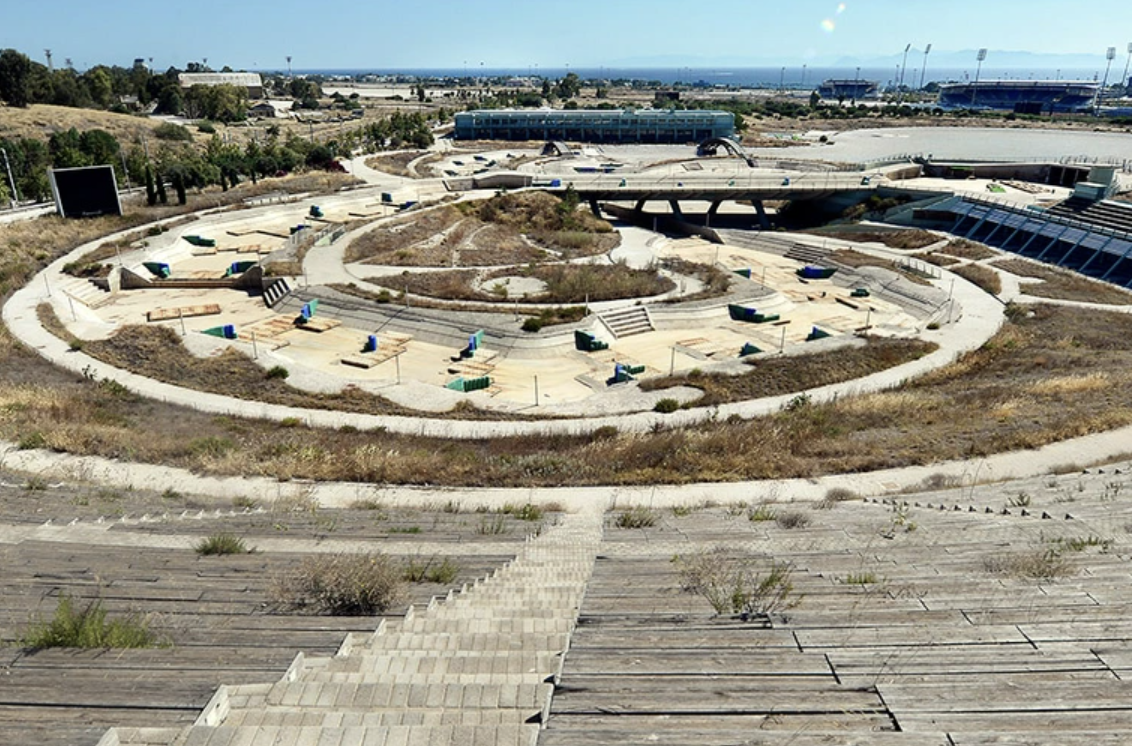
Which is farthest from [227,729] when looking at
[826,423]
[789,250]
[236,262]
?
[789,250]

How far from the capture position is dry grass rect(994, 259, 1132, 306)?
45906mm

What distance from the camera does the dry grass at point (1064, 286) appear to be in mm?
45906

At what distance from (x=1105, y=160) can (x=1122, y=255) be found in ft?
225

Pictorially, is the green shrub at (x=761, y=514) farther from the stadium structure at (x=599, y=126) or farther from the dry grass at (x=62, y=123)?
the stadium structure at (x=599, y=126)

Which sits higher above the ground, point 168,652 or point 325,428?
point 168,652

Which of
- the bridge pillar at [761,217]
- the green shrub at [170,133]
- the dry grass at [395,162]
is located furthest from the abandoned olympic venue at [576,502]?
the green shrub at [170,133]

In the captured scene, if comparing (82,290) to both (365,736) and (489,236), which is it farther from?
(365,736)

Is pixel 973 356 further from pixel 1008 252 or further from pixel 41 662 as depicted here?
pixel 41 662

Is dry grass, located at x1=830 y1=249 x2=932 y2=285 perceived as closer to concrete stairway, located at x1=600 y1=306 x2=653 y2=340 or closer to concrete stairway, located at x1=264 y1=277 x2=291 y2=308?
concrete stairway, located at x1=600 y1=306 x2=653 y2=340

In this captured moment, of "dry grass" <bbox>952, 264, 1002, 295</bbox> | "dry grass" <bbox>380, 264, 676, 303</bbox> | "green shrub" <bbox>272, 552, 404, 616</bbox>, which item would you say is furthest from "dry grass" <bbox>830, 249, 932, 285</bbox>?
"green shrub" <bbox>272, 552, 404, 616</bbox>

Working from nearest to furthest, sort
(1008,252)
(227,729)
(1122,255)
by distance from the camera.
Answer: (227,729) → (1122,255) → (1008,252)

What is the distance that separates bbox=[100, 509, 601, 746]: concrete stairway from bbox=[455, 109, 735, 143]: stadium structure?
445 ft

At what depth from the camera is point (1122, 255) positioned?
2042 inches

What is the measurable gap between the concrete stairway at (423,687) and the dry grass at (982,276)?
46941 millimetres
